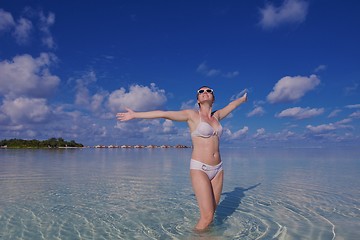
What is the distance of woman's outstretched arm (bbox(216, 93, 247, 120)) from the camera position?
7.65 metres

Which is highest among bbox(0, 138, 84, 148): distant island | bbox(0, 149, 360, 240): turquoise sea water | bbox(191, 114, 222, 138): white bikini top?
bbox(0, 138, 84, 148): distant island

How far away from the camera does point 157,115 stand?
21.4ft

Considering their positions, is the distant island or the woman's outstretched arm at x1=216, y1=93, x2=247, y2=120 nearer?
the woman's outstretched arm at x1=216, y1=93, x2=247, y2=120

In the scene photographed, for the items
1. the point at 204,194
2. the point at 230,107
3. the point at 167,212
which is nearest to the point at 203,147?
the point at 204,194

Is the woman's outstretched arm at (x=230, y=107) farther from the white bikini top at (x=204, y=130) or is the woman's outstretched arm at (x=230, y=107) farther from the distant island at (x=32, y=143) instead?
the distant island at (x=32, y=143)

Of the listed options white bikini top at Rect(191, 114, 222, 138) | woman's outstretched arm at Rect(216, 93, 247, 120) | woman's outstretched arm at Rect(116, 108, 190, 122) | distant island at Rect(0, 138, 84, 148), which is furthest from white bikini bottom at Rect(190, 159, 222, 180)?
distant island at Rect(0, 138, 84, 148)

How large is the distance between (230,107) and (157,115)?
2.34 m

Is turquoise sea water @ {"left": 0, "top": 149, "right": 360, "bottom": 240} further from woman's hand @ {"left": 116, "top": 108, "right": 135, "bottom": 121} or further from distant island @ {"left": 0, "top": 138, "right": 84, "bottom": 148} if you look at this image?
A: distant island @ {"left": 0, "top": 138, "right": 84, "bottom": 148}

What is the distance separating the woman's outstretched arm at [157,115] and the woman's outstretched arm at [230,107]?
1.13m

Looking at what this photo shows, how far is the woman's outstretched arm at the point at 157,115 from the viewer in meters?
6.55

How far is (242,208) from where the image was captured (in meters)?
9.90

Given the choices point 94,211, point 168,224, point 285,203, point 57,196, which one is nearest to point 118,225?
point 168,224

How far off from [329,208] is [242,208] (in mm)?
2676

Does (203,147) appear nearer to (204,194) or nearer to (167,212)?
(204,194)
